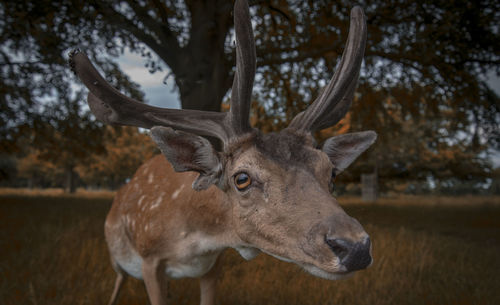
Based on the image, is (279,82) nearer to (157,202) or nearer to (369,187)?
(157,202)

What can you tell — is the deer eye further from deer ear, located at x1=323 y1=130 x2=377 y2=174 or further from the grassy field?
the grassy field

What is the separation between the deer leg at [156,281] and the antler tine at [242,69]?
1.27 metres

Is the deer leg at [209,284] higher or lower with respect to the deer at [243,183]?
lower

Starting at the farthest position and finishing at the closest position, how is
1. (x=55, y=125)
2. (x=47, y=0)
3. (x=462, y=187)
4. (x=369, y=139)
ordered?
(x=462, y=187)
(x=55, y=125)
(x=47, y=0)
(x=369, y=139)

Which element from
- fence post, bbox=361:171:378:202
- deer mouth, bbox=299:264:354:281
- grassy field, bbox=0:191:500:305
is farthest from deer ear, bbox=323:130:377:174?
fence post, bbox=361:171:378:202

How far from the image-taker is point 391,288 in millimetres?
4277

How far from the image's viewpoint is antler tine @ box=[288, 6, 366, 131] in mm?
2219

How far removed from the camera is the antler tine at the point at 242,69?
1963 mm

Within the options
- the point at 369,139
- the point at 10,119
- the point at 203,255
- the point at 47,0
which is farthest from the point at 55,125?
the point at 369,139

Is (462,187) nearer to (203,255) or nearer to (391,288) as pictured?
(391,288)

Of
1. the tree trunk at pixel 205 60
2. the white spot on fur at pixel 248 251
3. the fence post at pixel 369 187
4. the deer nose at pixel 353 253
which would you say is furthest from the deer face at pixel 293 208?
the fence post at pixel 369 187

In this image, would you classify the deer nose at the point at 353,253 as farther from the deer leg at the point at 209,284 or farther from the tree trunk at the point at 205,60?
the tree trunk at the point at 205,60

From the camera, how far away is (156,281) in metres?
2.64

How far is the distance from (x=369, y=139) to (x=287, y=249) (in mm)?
1120
